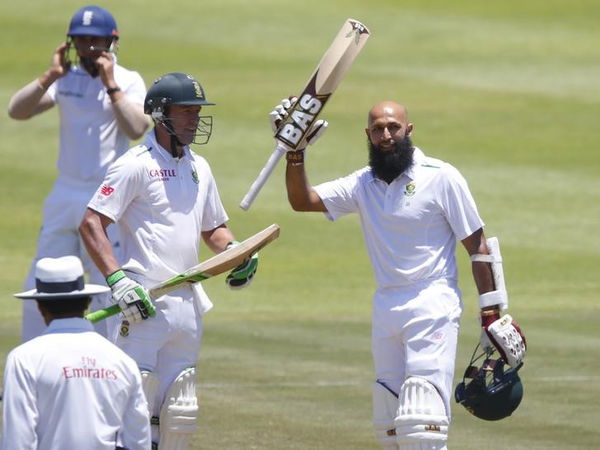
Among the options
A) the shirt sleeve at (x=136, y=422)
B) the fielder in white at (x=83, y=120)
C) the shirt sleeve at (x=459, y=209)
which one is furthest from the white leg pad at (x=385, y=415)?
the fielder in white at (x=83, y=120)

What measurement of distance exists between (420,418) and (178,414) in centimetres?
125

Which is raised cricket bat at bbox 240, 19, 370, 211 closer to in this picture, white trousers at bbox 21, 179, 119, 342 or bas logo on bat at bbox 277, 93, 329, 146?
bas logo on bat at bbox 277, 93, 329, 146

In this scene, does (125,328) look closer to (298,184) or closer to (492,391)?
(298,184)

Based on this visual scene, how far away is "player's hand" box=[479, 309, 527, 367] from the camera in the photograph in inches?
320

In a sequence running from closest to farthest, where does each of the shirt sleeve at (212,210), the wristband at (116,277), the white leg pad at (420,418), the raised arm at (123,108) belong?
the white leg pad at (420,418) < the wristband at (116,277) < the shirt sleeve at (212,210) < the raised arm at (123,108)

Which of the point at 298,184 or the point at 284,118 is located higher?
the point at 284,118

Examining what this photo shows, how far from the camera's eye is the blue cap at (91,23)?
11.0m

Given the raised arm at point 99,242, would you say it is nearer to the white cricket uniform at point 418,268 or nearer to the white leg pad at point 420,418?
the white cricket uniform at point 418,268

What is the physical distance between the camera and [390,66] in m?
23.9

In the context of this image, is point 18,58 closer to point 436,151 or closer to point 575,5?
point 436,151

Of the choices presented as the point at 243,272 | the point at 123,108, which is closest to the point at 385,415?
the point at 243,272

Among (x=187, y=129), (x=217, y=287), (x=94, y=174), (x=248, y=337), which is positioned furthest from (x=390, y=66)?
(x=187, y=129)

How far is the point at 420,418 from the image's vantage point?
7863 millimetres

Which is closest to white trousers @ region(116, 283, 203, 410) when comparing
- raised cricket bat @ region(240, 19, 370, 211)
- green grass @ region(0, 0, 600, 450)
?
raised cricket bat @ region(240, 19, 370, 211)
